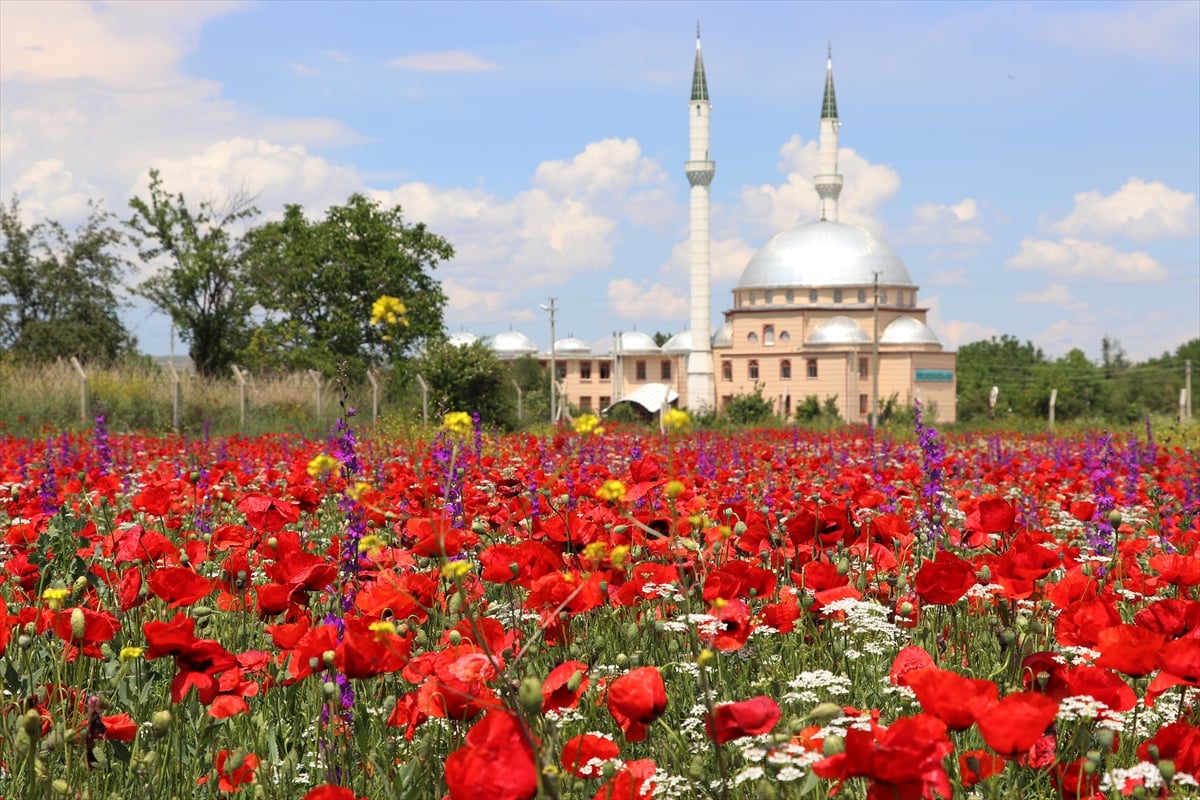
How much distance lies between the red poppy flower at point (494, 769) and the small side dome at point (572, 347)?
80.0 m

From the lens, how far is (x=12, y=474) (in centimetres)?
604

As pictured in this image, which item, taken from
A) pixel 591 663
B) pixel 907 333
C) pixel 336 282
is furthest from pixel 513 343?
pixel 591 663

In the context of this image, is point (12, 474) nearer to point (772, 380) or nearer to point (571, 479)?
point (571, 479)

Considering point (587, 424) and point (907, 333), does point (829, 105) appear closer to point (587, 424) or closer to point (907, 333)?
point (907, 333)

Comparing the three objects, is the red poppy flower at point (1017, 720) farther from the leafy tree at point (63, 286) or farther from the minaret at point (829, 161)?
the minaret at point (829, 161)

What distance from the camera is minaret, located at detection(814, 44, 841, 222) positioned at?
245 ft

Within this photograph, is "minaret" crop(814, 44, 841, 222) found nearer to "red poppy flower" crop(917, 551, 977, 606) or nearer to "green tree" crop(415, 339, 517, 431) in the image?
"green tree" crop(415, 339, 517, 431)

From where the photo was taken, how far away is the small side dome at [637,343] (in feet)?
259

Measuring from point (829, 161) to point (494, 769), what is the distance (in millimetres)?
78429

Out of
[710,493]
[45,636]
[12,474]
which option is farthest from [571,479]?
[12,474]

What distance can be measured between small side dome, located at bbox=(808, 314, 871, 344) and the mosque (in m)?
0.06

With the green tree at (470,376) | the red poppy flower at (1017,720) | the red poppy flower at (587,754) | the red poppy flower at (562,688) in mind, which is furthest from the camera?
the green tree at (470,376)

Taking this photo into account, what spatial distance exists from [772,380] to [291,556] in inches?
2550

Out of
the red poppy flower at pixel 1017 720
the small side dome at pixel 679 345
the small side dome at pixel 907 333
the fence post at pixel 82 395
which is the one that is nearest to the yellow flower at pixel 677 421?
the red poppy flower at pixel 1017 720
